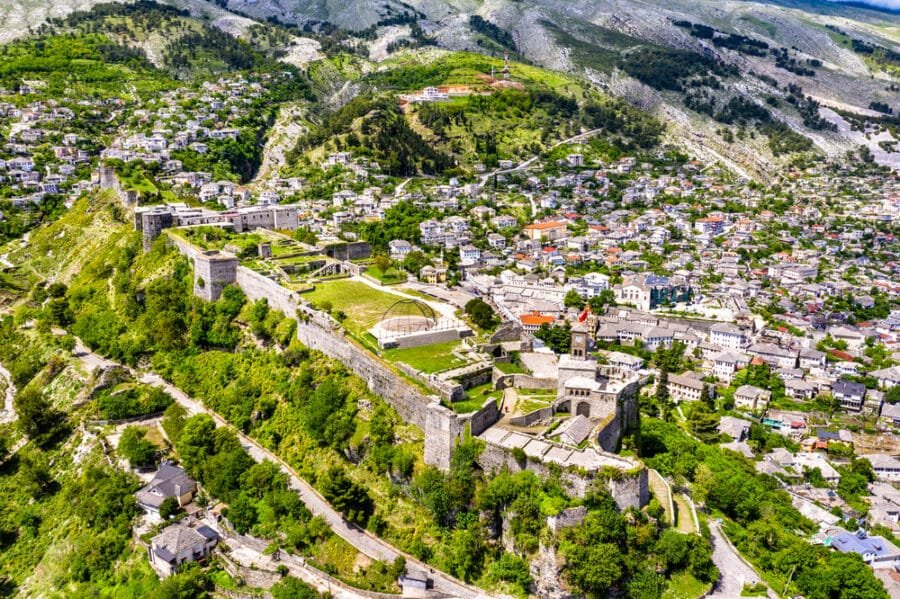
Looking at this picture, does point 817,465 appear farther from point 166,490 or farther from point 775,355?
point 166,490

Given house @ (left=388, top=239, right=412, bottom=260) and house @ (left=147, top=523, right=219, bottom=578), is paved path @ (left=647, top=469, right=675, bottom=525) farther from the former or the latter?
house @ (left=388, top=239, right=412, bottom=260)

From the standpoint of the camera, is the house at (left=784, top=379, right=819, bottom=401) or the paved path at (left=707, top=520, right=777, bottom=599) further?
the house at (left=784, top=379, right=819, bottom=401)

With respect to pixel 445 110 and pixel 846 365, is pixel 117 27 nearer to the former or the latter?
pixel 445 110

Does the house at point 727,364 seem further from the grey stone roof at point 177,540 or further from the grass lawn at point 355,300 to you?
the grey stone roof at point 177,540

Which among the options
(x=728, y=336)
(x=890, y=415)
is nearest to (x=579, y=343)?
(x=890, y=415)

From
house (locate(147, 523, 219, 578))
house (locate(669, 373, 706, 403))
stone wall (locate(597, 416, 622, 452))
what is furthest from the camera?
house (locate(669, 373, 706, 403))

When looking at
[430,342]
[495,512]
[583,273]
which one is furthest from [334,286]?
[583,273]

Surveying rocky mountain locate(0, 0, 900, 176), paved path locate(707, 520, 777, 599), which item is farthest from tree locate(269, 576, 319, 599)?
rocky mountain locate(0, 0, 900, 176)
